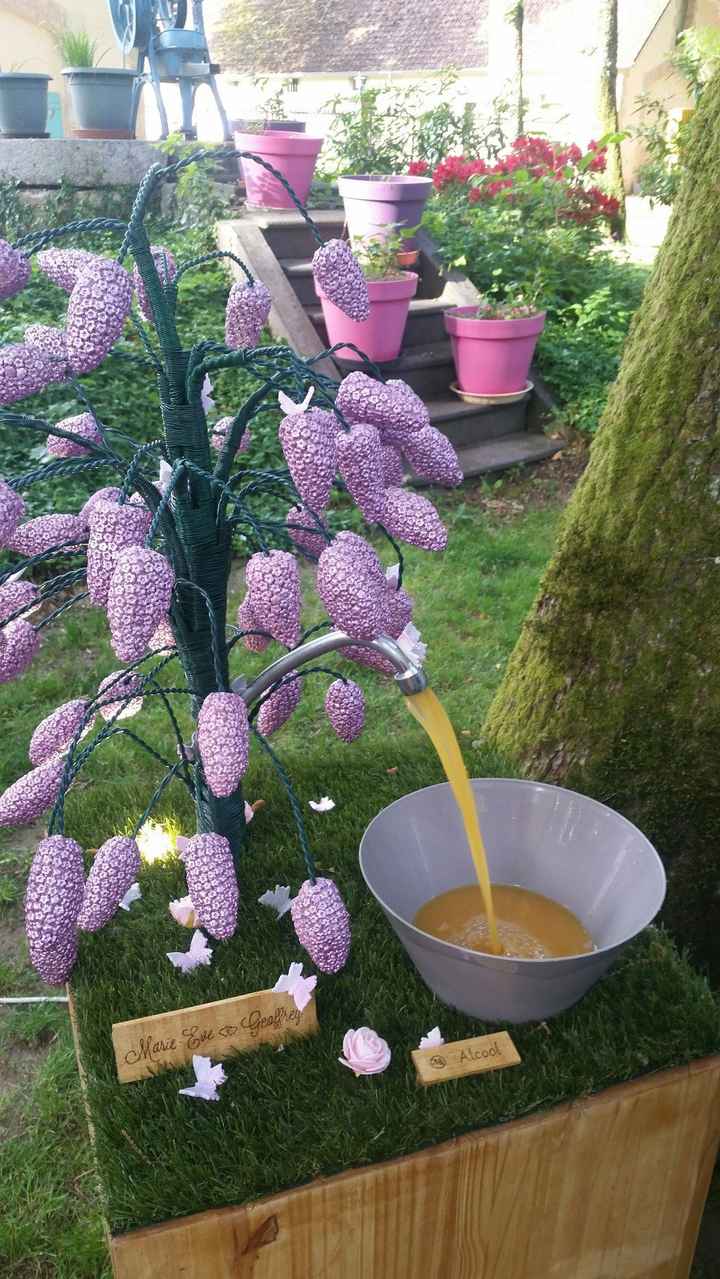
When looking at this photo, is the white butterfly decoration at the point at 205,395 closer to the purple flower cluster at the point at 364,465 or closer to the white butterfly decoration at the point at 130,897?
the purple flower cluster at the point at 364,465

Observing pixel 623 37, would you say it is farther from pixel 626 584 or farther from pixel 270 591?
pixel 270 591

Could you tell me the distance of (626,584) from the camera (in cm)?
183

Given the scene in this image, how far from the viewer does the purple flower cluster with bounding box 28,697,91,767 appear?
1.27 meters

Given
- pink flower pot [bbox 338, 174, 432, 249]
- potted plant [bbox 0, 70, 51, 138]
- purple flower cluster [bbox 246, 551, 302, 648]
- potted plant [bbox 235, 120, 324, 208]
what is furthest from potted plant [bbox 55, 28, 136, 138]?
purple flower cluster [bbox 246, 551, 302, 648]

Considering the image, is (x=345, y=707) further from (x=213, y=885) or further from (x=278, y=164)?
(x=278, y=164)

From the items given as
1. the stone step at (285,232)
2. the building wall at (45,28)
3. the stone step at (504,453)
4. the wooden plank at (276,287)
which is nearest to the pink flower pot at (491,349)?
the stone step at (504,453)

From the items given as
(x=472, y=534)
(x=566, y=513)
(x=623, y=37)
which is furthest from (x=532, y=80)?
(x=566, y=513)

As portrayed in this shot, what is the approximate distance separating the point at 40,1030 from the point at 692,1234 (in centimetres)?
132

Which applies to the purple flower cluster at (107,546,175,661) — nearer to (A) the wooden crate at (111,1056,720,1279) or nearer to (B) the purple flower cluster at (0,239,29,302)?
(B) the purple flower cluster at (0,239,29,302)

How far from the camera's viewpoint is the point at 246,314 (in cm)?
121

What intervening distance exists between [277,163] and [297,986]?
4875 millimetres

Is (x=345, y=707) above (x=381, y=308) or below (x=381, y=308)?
below

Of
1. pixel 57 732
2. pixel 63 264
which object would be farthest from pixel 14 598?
pixel 63 264

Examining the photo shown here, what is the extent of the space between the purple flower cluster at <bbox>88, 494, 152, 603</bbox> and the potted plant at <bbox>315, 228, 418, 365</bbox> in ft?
12.1
